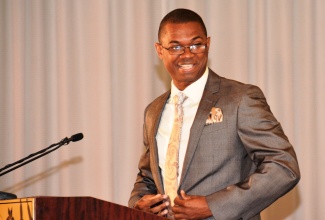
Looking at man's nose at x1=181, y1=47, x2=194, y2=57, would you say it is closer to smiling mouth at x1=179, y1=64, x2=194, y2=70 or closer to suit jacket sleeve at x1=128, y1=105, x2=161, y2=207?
smiling mouth at x1=179, y1=64, x2=194, y2=70

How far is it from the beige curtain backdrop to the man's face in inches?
60.3

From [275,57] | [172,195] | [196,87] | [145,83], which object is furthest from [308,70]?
[172,195]

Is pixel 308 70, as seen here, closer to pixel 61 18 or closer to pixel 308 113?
pixel 308 113

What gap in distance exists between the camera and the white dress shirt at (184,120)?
2.93m

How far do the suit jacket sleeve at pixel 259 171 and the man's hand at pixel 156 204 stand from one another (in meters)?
0.20

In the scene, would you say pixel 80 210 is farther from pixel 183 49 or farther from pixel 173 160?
pixel 183 49

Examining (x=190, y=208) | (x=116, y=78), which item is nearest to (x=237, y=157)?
(x=190, y=208)

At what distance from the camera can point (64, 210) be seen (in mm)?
Answer: 2055

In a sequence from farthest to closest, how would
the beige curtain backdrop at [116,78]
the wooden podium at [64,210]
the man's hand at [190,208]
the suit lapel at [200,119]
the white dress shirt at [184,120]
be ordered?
the beige curtain backdrop at [116,78]
the white dress shirt at [184,120]
the suit lapel at [200,119]
the man's hand at [190,208]
the wooden podium at [64,210]

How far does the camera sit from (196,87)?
9.98 feet

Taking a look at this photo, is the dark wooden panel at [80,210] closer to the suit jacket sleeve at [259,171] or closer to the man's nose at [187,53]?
the suit jacket sleeve at [259,171]

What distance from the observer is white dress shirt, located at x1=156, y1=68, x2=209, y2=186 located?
2.93 m

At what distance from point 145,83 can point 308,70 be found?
116 cm

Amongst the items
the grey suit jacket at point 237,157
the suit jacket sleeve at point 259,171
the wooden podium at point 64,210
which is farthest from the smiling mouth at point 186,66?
the wooden podium at point 64,210
